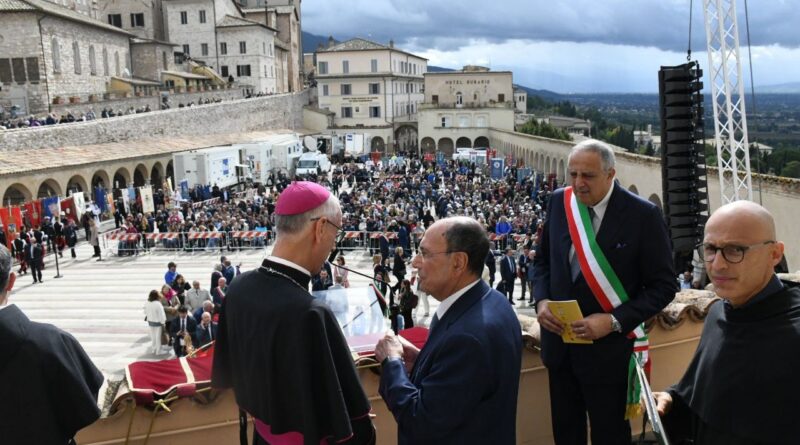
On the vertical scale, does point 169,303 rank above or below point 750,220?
below

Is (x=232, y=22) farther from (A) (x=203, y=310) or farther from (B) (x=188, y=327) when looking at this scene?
(B) (x=188, y=327)

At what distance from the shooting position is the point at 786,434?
7.14 ft

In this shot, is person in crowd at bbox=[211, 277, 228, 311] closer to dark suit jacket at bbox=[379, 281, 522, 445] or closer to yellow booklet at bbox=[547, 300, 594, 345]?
yellow booklet at bbox=[547, 300, 594, 345]

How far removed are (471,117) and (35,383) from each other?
6464 centimetres

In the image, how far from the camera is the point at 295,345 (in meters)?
2.43

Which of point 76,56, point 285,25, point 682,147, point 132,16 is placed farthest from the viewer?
point 285,25

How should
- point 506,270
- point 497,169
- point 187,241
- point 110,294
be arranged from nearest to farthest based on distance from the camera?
point 506,270
point 110,294
point 187,241
point 497,169

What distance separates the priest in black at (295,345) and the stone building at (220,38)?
6879 cm

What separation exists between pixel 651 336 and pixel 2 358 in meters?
3.67

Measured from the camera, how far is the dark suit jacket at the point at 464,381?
242 cm

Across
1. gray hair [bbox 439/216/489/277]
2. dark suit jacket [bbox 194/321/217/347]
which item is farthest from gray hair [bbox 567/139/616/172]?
dark suit jacket [bbox 194/321/217/347]

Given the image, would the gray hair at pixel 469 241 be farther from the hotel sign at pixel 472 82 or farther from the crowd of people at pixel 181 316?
the hotel sign at pixel 472 82

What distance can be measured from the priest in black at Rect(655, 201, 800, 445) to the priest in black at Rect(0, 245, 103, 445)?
249 cm

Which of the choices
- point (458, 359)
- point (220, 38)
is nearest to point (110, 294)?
point (458, 359)
